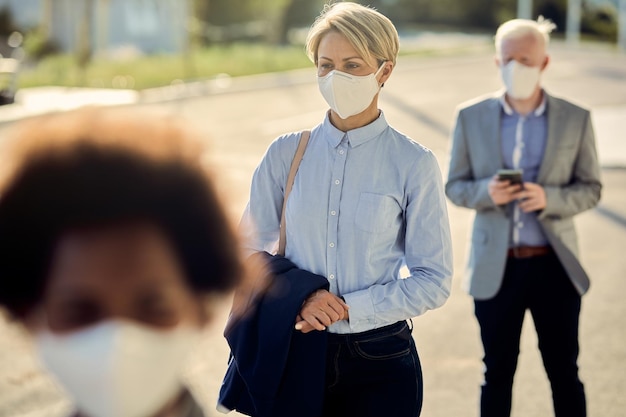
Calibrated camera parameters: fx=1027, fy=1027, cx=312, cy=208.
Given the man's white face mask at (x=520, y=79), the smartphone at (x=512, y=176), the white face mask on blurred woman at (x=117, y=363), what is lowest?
the smartphone at (x=512, y=176)

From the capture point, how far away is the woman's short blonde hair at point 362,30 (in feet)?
10.1

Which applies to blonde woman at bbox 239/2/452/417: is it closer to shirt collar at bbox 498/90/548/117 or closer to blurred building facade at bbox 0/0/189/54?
shirt collar at bbox 498/90/548/117

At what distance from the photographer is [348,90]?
3211 millimetres

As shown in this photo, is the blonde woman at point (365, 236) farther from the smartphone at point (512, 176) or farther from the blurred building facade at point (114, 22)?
the blurred building facade at point (114, 22)

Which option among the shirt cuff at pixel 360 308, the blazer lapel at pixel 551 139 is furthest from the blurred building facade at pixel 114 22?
the shirt cuff at pixel 360 308

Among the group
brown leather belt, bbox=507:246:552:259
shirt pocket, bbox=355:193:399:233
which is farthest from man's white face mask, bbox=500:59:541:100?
shirt pocket, bbox=355:193:399:233

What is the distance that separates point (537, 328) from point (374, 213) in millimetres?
1596

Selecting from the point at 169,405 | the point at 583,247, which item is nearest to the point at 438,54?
the point at 583,247

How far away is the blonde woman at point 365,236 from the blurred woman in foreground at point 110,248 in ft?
5.69

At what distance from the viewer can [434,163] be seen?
10.3 feet

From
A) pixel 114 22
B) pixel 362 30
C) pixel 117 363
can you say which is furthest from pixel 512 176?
pixel 114 22

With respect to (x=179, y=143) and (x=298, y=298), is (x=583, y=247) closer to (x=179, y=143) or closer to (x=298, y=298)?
(x=298, y=298)

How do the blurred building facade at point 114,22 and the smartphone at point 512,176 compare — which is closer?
the smartphone at point 512,176

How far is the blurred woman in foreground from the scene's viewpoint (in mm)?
1159
